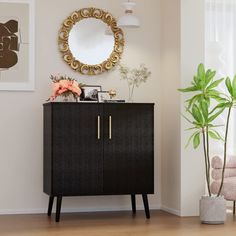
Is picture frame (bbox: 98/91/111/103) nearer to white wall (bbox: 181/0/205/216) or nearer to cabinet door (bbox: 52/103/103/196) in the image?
cabinet door (bbox: 52/103/103/196)

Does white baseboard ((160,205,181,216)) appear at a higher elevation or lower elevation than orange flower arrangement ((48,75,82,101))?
lower

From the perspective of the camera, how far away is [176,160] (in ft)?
21.4

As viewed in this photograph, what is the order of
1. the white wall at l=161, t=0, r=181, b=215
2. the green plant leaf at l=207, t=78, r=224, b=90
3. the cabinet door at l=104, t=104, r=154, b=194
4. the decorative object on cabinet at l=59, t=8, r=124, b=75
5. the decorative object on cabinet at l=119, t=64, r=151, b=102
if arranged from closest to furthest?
the green plant leaf at l=207, t=78, r=224, b=90 → the cabinet door at l=104, t=104, r=154, b=194 → the white wall at l=161, t=0, r=181, b=215 → the decorative object on cabinet at l=59, t=8, r=124, b=75 → the decorative object on cabinet at l=119, t=64, r=151, b=102

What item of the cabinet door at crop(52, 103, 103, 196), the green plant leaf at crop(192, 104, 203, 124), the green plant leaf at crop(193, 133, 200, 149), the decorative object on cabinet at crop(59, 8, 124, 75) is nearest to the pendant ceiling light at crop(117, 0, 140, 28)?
the decorative object on cabinet at crop(59, 8, 124, 75)

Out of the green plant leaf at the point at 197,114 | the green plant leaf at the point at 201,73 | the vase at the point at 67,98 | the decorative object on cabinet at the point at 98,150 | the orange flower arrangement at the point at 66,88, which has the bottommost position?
the decorative object on cabinet at the point at 98,150

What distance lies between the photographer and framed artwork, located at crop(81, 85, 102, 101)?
639 centimetres

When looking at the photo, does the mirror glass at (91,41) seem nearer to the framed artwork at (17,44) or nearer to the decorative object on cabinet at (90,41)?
the decorative object on cabinet at (90,41)

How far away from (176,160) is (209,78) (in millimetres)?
942

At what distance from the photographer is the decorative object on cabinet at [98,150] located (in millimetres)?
6043

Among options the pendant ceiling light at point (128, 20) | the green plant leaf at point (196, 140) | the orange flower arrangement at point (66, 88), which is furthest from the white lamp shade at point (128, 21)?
the green plant leaf at point (196, 140)

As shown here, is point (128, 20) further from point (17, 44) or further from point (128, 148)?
point (128, 148)

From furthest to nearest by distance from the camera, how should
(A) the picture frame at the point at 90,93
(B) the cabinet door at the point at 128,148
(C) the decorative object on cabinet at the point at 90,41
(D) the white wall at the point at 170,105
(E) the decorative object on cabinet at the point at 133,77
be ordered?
(E) the decorative object on cabinet at the point at 133,77
(C) the decorative object on cabinet at the point at 90,41
(D) the white wall at the point at 170,105
(A) the picture frame at the point at 90,93
(B) the cabinet door at the point at 128,148

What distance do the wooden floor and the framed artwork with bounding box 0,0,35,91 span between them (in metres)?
1.33

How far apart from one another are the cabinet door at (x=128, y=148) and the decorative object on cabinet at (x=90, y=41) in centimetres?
72
